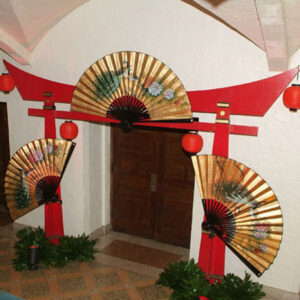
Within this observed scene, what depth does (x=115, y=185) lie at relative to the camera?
573cm

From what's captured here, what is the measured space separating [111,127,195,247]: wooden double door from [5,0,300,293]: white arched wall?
77 centimetres

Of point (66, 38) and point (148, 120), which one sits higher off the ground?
point (66, 38)

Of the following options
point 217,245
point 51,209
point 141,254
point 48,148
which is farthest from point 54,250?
point 217,245

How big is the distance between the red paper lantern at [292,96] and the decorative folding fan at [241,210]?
0.84 meters

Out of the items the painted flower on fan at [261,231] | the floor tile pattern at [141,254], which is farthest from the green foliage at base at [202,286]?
the floor tile pattern at [141,254]

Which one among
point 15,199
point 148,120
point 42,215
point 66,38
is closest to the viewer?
point 148,120

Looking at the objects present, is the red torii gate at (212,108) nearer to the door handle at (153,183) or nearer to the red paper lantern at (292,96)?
the red paper lantern at (292,96)

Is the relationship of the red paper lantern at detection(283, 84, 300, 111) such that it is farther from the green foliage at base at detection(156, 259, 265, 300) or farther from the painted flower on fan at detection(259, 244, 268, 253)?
the green foliage at base at detection(156, 259, 265, 300)

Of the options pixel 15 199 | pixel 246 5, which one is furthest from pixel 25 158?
pixel 246 5

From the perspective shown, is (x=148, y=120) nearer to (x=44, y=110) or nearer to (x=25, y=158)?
(x=44, y=110)

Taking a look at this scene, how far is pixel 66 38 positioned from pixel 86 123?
1.25m

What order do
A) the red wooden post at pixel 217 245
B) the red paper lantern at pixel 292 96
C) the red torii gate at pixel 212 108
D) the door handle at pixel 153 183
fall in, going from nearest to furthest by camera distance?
the red paper lantern at pixel 292 96, the red torii gate at pixel 212 108, the red wooden post at pixel 217 245, the door handle at pixel 153 183

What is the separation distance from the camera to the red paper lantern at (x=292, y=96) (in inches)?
134

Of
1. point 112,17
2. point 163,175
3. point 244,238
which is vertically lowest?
point 244,238
